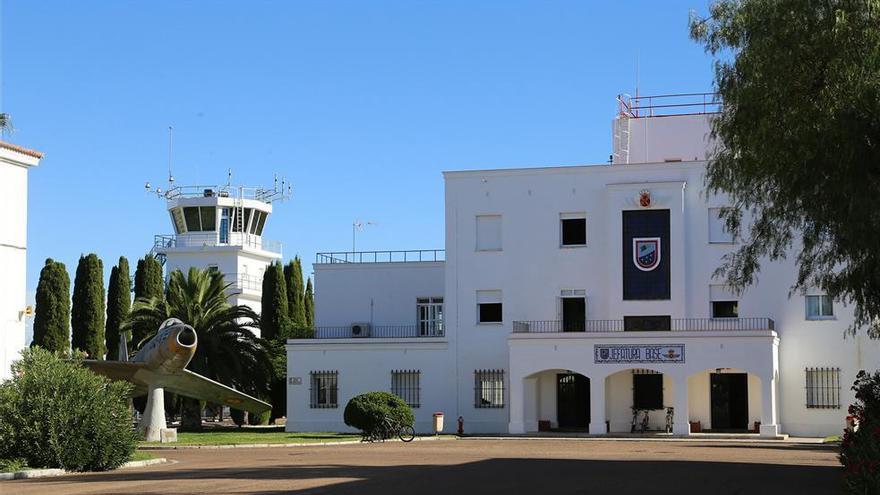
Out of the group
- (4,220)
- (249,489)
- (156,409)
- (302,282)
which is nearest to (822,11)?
(249,489)

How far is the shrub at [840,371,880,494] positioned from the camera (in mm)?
16391

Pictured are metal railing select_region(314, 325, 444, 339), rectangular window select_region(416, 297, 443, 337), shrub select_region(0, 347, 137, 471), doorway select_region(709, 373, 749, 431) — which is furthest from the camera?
rectangular window select_region(416, 297, 443, 337)

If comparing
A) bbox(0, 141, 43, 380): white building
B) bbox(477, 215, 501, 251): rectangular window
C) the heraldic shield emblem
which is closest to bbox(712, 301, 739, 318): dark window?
the heraldic shield emblem

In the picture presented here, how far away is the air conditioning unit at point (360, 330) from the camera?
5144 centimetres

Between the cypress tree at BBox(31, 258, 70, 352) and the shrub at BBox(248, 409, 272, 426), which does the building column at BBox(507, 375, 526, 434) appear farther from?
the cypress tree at BBox(31, 258, 70, 352)

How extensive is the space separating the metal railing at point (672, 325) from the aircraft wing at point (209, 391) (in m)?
10.5

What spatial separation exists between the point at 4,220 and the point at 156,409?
948 cm

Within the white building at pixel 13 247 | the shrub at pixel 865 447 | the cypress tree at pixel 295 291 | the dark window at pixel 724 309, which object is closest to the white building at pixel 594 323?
the dark window at pixel 724 309

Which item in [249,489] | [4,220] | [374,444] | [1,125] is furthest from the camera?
[374,444]

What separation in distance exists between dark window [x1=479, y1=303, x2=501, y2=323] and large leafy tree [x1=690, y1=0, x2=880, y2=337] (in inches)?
1010

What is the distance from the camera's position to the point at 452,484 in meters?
20.0

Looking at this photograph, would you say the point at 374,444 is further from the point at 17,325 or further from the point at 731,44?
the point at 731,44

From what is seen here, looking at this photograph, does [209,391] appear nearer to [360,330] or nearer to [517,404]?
[360,330]

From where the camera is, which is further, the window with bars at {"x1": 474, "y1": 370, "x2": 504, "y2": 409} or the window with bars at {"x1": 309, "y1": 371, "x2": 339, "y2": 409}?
the window with bars at {"x1": 309, "y1": 371, "x2": 339, "y2": 409}
